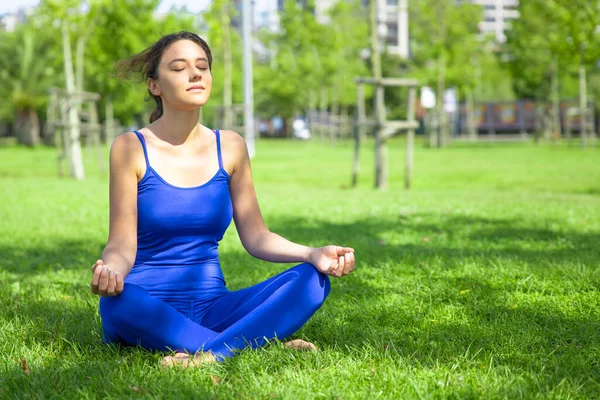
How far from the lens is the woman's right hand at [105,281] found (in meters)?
2.71

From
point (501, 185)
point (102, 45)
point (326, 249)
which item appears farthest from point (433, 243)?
point (102, 45)

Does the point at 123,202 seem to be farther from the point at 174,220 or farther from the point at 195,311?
the point at 195,311

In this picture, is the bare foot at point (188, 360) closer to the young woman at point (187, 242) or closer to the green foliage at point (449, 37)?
the young woman at point (187, 242)

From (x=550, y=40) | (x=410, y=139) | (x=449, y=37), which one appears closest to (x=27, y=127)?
(x=449, y=37)

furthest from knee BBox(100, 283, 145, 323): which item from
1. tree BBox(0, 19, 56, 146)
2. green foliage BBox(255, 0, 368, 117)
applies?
tree BBox(0, 19, 56, 146)

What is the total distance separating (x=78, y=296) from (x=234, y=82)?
47.7 meters

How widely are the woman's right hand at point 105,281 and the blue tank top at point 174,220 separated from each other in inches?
17.1

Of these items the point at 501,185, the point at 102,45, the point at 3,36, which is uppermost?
the point at 3,36

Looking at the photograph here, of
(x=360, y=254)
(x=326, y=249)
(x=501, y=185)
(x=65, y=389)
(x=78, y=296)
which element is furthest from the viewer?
(x=501, y=185)

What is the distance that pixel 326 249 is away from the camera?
9.75ft

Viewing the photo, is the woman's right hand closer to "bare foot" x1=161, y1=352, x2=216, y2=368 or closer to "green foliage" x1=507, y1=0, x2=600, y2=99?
"bare foot" x1=161, y1=352, x2=216, y2=368

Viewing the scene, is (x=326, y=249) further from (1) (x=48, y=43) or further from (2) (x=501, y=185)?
(1) (x=48, y=43)

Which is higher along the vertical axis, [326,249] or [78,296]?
[326,249]

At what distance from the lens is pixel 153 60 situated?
3.29 meters
